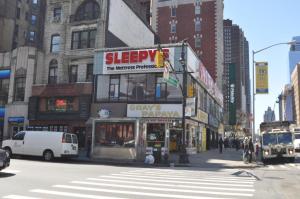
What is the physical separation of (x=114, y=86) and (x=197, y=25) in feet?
99.8

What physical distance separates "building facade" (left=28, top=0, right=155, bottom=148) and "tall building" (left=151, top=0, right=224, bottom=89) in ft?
68.0

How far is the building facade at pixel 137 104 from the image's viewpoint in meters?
30.2

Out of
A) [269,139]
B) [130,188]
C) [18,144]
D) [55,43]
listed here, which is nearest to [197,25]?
[55,43]

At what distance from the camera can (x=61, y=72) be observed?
38.6 m

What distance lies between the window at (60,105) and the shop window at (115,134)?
7.10m

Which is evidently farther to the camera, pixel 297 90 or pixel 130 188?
pixel 297 90

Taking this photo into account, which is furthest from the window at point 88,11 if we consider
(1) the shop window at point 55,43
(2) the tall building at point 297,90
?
(2) the tall building at point 297,90

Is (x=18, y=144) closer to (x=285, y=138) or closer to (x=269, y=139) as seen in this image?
(x=269, y=139)

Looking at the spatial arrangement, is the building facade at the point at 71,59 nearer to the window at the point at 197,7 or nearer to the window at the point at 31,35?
the window at the point at 197,7

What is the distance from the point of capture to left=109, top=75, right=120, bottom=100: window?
113 feet

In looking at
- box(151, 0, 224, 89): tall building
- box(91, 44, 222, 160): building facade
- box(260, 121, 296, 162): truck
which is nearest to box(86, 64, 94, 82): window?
box(91, 44, 222, 160): building facade

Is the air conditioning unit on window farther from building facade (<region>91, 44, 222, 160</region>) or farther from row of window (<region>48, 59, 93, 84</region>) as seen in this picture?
building facade (<region>91, 44, 222, 160</region>)

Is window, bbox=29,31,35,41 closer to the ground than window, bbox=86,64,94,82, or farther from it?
farther from it

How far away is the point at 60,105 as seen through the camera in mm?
37562
